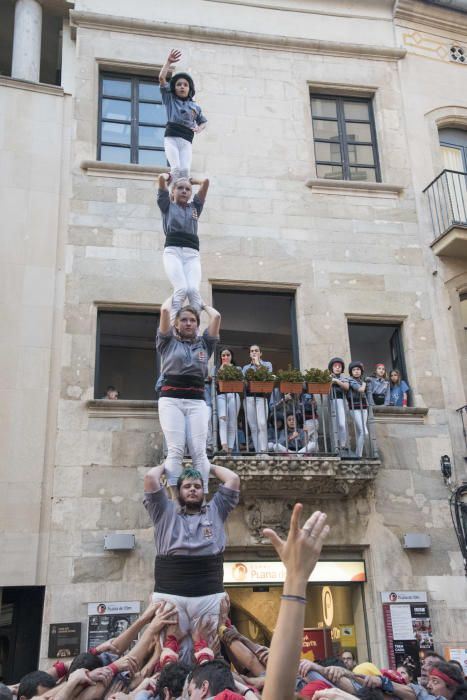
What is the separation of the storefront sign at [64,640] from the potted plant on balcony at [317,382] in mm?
4989

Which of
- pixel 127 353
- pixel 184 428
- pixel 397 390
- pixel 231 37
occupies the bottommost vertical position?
pixel 184 428

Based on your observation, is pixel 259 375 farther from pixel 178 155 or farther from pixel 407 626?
pixel 407 626

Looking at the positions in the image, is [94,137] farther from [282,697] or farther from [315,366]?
[282,697]

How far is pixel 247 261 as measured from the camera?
13617 mm

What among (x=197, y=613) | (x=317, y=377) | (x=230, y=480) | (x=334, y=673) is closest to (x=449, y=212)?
(x=317, y=377)

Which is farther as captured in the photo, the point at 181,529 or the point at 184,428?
the point at 184,428

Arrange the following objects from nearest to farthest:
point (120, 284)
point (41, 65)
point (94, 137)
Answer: point (120, 284)
point (94, 137)
point (41, 65)

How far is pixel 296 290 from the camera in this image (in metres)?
→ 13.7

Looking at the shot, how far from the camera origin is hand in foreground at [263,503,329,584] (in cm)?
290

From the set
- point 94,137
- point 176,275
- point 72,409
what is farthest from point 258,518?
point 94,137

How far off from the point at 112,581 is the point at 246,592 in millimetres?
2139

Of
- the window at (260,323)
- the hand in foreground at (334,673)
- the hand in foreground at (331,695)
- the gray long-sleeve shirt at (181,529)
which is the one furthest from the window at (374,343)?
the hand in foreground at (331,695)

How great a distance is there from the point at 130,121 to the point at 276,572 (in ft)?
29.5

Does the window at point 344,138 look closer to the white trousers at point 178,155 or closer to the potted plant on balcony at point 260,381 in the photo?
the potted plant on balcony at point 260,381
